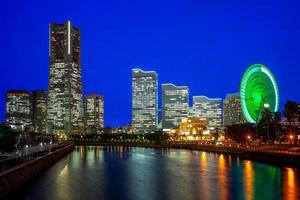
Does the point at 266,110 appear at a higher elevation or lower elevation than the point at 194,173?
higher

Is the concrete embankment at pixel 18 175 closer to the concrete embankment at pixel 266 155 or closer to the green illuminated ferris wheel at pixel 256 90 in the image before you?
the concrete embankment at pixel 266 155

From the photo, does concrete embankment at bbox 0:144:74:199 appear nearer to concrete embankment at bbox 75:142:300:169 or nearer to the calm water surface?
the calm water surface

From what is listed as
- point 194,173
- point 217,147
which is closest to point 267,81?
point 217,147

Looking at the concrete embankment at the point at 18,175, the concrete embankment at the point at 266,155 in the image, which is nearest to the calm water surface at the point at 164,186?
the concrete embankment at the point at 18,175

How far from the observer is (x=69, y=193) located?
120 ft

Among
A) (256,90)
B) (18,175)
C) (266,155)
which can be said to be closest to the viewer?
(18,175)

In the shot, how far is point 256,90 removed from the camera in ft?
318

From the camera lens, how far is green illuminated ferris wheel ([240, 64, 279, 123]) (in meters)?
95.5

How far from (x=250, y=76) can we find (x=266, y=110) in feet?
35.0

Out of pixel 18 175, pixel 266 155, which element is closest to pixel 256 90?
pixel 266 155

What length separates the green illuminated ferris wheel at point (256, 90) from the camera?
313 ft

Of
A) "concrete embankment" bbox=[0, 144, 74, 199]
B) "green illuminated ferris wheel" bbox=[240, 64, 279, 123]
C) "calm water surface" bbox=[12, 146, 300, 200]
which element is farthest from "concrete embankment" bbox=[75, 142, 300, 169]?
"concrete embankment" bbox=[0, 144, 74, 199]

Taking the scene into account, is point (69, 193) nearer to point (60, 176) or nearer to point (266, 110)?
point (60, 176)

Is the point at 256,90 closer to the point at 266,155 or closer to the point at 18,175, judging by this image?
the point at 266,155
